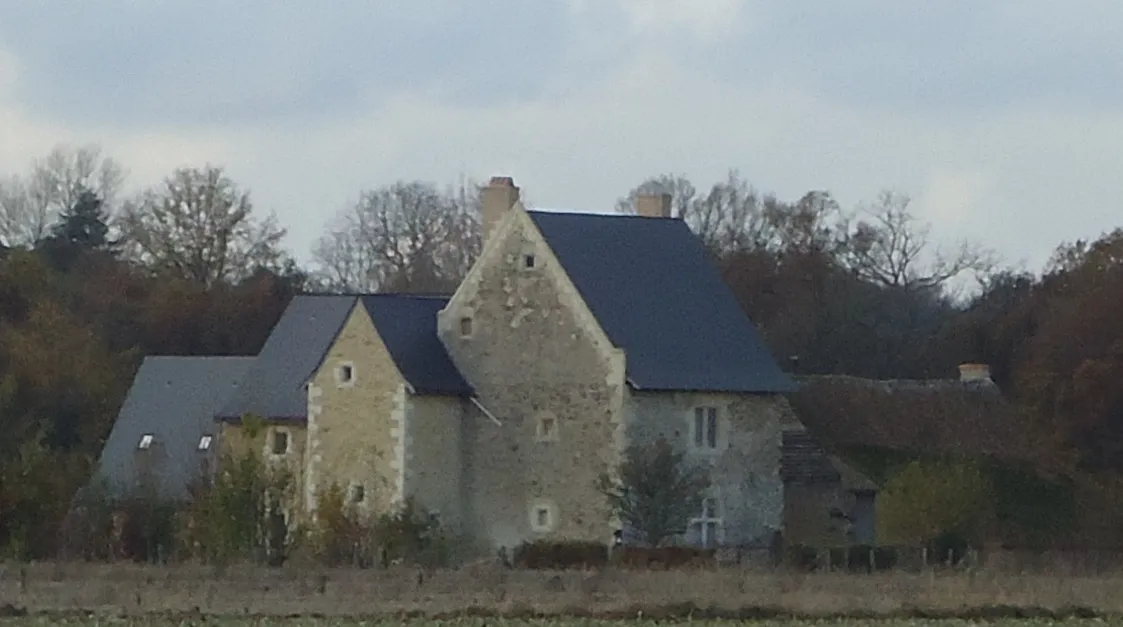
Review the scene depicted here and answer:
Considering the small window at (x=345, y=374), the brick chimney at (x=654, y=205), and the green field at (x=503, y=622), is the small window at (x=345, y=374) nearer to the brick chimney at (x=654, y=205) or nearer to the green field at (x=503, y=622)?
the brick chimney at (x=654, y=205)

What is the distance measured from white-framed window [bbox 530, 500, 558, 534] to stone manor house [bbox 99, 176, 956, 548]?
1.1 inches

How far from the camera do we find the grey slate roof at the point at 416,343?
159 ft

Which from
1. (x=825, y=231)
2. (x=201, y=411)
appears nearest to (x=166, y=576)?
(x=201, y=411)

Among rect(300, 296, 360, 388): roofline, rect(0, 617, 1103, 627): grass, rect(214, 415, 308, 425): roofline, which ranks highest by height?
rect(300, 296, 360, 388): roofline

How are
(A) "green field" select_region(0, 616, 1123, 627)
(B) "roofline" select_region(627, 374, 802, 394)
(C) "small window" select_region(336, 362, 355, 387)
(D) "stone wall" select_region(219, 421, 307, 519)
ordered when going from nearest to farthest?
(A) "green field" select_region(0, 616, 1123, 627) < (B) "roofline" select_region(627, 374, 802, 394) < (C) "small window" select_region(336, 362, 355, 387) < (D) "stone wall" select_region(219, 421, 307, 519)

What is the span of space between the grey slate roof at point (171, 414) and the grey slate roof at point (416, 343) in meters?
6.18

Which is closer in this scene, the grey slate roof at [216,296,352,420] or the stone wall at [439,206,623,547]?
the stone wall at [439,206,623,547]

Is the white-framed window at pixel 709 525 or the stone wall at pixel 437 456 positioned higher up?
the stone wall at pixel 437 456

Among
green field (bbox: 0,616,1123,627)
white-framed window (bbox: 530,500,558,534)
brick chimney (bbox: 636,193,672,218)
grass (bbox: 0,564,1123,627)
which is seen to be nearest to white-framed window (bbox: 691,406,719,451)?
white-framed window (bbox: 530,500,558,534)

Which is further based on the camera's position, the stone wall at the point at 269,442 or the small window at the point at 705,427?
the stone wall at the point at 269,442

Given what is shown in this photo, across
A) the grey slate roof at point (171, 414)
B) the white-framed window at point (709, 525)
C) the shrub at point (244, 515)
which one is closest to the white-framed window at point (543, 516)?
the white-framed window at point (709, 525)

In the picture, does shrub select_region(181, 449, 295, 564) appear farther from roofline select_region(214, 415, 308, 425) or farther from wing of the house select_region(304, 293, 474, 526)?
roofline select_region(214, 415, 308, 425)

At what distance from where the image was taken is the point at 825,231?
8112 centimetres

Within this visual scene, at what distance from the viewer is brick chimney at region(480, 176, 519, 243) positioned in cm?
5184
